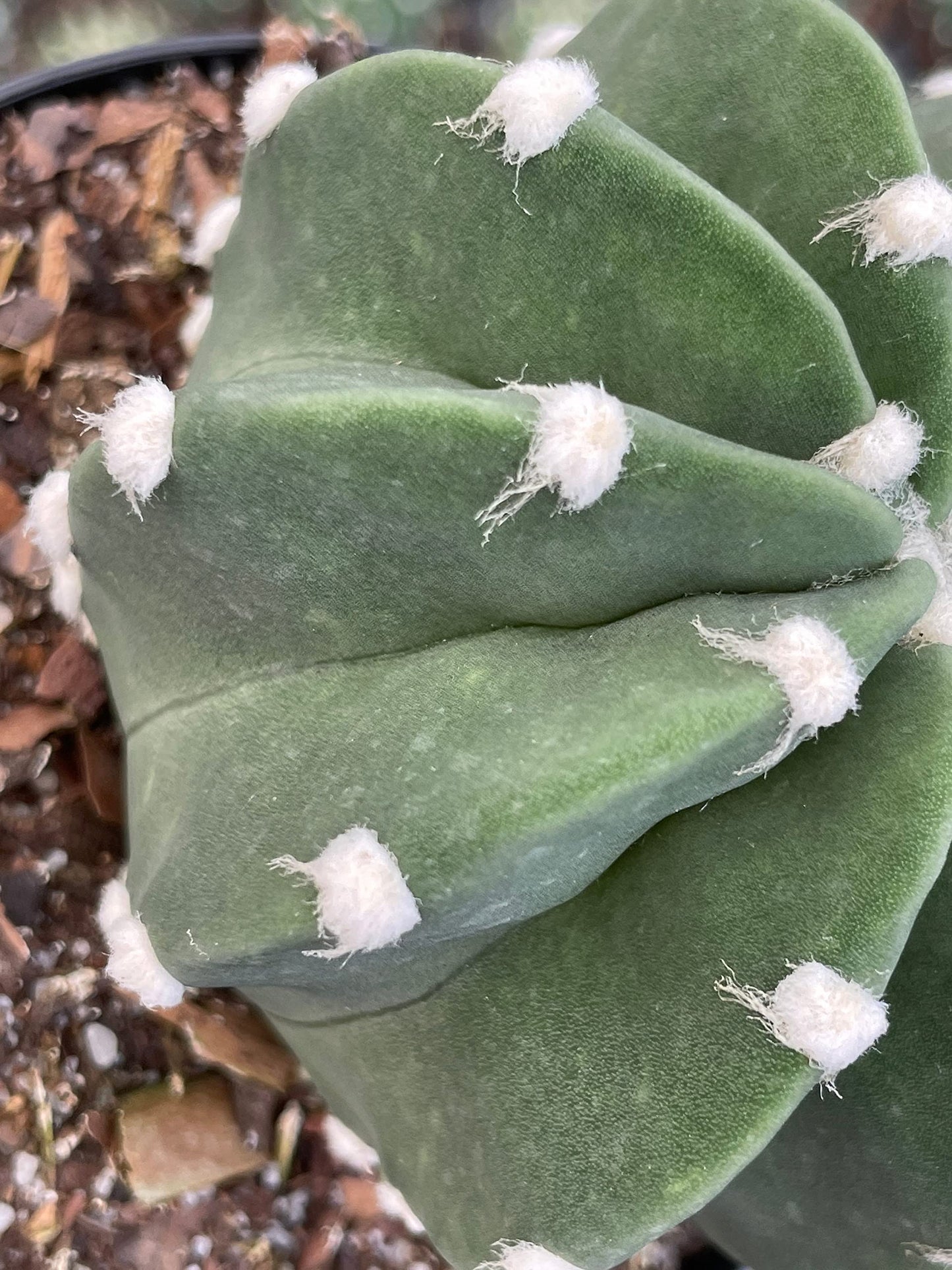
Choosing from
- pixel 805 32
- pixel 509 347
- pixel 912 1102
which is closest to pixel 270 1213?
pixel 912 1102

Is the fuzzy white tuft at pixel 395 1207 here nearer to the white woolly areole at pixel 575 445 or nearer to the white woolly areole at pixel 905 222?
the white woolly areole at pixel 575 445

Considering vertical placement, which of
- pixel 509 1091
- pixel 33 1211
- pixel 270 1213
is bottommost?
pixel 270 1213

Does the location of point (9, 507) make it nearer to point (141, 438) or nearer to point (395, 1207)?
point (141, 438)

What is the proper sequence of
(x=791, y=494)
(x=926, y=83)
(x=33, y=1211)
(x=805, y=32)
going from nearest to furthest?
1. (x=791, y=494)
2. (x=805, y=32)
3. (x=33, y=1211)
4. (x=926, y=83)

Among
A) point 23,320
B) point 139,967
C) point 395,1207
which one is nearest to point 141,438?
point 139,967

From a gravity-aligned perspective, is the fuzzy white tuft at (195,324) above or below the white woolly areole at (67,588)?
above

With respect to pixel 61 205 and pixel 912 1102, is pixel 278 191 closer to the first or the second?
pixel 61 205

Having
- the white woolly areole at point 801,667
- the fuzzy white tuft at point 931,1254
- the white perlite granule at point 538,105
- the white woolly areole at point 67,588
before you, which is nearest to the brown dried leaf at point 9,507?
the white woolly areole at point 67,588
